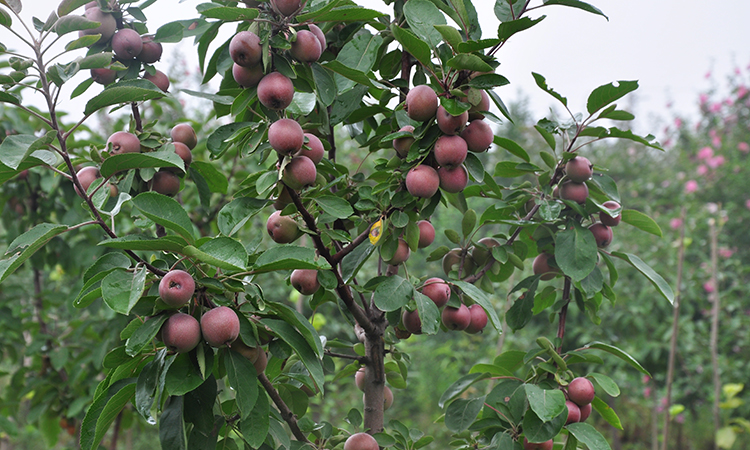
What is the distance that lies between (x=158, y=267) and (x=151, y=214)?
13 cm

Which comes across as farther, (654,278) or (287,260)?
(654,278)

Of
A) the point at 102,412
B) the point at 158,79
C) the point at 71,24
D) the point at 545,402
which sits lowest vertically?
the point at 102,412

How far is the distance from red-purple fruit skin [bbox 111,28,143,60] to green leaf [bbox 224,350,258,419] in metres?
0.56

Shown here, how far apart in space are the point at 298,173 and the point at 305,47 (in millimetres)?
191

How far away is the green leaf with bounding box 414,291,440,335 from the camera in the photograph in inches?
36.6

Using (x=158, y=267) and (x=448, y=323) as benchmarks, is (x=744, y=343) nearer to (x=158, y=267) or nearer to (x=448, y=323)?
(x=448, y=323)

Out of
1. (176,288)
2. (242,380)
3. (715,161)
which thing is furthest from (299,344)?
(715,161)

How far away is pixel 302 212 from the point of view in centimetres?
90

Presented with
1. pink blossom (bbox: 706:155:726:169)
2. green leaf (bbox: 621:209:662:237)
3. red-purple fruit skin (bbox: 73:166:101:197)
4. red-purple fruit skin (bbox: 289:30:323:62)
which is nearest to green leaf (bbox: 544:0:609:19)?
red-purple fruit skin (bbox: 289:30:323:62)

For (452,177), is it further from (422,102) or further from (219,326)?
(219,326)

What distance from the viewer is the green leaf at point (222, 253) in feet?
2.24

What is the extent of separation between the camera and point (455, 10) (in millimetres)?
919

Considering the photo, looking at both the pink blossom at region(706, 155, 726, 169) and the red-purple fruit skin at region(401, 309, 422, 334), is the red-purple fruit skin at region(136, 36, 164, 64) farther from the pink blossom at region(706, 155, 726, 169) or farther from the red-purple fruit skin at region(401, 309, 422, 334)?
the pink blossom at region(706, 155, 726, 169)

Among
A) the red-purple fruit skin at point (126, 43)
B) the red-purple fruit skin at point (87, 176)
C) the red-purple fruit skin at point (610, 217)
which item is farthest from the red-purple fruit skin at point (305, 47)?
the red-purple fruit skin at point (610, 217)
